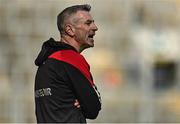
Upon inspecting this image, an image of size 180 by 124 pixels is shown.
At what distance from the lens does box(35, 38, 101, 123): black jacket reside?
4727 millimetres

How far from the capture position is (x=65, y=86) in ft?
15.5

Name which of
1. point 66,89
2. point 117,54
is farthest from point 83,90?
point 117,54

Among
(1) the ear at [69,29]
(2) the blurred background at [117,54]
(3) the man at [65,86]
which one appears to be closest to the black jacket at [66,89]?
(3) the man at [65,86]

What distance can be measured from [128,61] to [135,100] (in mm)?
1251

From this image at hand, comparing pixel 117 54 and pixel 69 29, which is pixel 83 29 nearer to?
pixel 69 29

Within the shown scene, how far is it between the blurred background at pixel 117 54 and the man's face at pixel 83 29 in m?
15.9

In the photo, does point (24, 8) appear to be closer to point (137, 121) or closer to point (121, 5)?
point (121, 5)

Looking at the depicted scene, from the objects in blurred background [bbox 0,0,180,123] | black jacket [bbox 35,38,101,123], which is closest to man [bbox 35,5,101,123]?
black jacket [bbox 35,38,101,123]

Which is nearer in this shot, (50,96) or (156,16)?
(50,96)

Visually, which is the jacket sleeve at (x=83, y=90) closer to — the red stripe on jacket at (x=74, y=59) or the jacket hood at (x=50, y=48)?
the red stripe on jacket at (x=74, y=59)

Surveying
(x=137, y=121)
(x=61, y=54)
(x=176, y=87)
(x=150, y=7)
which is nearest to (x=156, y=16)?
(x=150, y=7)

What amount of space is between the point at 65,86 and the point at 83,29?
375mm

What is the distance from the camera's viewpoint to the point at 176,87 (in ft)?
71.7

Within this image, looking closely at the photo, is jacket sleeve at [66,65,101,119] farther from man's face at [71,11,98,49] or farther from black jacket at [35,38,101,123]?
man's face at [71,11,98,49]
